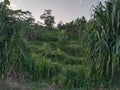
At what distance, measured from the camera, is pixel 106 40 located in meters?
6.75

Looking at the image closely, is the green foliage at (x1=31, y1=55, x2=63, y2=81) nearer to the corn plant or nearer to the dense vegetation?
the dense vegetation

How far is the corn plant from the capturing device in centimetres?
659

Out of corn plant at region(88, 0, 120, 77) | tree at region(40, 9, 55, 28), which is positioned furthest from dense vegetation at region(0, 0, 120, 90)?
tree at region(40, 9, 55, 28)

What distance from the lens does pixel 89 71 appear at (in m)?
6.91

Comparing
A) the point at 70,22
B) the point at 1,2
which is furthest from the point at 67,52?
the point at 1,2

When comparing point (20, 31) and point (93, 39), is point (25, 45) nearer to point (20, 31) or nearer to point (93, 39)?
point (20, 31)

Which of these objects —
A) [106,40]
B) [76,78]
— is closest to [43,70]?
[76,78]

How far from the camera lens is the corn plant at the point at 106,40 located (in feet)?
21.6

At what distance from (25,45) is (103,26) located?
2305mm

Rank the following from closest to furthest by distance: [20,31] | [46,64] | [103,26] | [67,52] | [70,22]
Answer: [103,26] → [20,31] → [46,64] → [67,52] → [70,22]

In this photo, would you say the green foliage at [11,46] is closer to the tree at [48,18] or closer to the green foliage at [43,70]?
the green foliage at [43,70]

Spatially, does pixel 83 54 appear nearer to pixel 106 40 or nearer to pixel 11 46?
pixel 106 40

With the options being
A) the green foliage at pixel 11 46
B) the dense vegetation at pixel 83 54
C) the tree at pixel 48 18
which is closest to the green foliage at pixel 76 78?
the dense vegetation at pixel 83 54

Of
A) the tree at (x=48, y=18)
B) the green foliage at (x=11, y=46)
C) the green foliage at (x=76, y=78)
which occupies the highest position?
the tree at (x=48, y=18)
